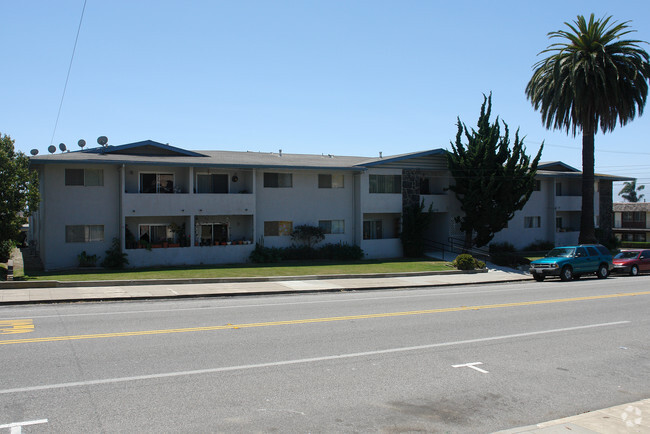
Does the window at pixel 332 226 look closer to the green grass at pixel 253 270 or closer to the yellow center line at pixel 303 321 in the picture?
the green grass at pixel 253 270

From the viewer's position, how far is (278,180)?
32188mm

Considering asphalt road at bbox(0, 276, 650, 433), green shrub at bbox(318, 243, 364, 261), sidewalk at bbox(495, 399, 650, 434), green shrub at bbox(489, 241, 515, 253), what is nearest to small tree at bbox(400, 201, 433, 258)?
green shrub at bbox(318, 243, 364, 261)

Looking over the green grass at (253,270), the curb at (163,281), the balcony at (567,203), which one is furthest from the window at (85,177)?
the balcony at (567,203)

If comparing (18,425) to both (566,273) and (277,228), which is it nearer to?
(566,273)

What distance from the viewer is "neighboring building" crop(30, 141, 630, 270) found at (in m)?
26.7

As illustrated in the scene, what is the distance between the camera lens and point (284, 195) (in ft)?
105

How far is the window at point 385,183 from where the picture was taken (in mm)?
34438

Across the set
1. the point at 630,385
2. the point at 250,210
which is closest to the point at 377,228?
the point at 250,210

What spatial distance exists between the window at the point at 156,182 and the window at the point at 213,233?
109 inches

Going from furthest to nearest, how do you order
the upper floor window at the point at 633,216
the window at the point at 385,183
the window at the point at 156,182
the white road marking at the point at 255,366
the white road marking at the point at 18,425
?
the upper floor window at the point at 633,216 → the window at the point at 385,183 → the window at the point at 156,182 → the white road marking at the point at 255,366 → the white road marking at the point at 18,425

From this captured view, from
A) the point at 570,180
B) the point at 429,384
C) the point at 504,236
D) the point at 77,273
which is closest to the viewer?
the point at 429,384

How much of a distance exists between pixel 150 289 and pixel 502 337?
41.7ft

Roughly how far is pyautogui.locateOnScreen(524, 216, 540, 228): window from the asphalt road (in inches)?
1053

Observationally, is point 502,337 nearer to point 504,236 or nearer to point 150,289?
point 150,289
